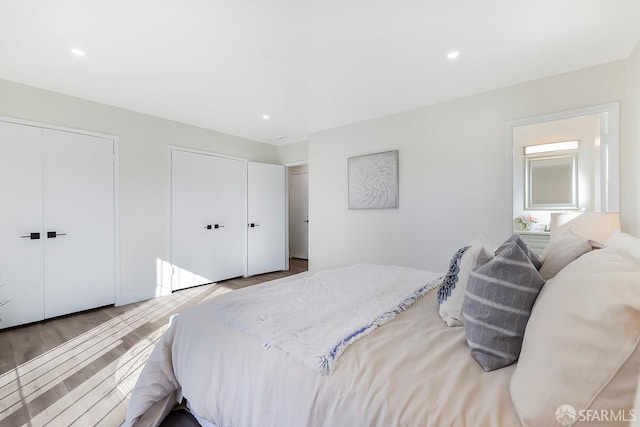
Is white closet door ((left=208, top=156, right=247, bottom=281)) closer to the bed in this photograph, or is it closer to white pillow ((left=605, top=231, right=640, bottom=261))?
the bed

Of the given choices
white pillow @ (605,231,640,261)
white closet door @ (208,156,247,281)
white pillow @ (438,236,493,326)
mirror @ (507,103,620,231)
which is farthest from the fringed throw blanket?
white closet door @ (208,156,247,281)

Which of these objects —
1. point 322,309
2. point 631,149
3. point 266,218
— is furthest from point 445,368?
point 266,218

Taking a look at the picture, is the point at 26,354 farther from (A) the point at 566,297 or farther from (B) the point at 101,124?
(A) the point at 566,297

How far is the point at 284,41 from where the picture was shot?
2.10 m

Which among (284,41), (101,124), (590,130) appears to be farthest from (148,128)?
(590,130)

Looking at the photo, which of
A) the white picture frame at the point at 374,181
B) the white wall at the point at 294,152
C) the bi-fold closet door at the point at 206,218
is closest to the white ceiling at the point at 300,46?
the white picture frame at the point at 374,181

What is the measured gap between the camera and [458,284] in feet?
4.13

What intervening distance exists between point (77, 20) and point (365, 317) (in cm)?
259

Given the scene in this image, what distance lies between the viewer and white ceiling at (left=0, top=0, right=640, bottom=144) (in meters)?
1.78

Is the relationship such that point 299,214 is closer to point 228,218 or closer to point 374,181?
point 228,218

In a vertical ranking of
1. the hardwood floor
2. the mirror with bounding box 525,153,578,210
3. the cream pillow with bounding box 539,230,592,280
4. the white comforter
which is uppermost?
the mirror with bounding box 525,153,578,210

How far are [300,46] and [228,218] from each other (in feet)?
10.0

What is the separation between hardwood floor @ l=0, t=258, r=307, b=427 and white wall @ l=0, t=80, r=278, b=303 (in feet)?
1.54

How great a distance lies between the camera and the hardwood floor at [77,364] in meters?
1.59
